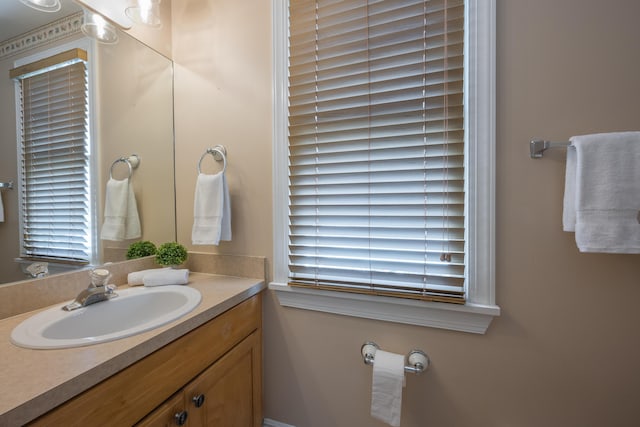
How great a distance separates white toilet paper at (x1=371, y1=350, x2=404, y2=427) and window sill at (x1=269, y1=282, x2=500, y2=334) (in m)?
0.17

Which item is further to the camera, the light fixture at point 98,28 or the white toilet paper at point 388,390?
the light fixture at point 98,28

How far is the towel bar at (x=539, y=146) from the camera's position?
853 mm

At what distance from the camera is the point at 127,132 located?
1240mm

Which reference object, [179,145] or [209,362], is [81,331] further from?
[179,145]

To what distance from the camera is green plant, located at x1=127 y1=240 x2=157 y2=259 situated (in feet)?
4.14

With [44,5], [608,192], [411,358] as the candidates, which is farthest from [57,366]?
[608,192]

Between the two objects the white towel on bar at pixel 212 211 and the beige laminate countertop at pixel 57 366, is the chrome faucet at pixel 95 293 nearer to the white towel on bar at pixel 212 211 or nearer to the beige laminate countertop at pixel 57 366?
the beige laminate countertop at pixel 57 366

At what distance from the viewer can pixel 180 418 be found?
2.57 feet

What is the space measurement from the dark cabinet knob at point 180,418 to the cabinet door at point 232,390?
26 mm

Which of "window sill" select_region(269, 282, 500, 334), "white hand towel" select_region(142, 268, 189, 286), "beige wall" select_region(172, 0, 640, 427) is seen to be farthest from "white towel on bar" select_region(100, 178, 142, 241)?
"beige wall" select_region(172, 0, 640, 427)

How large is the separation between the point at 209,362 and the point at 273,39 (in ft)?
4.50

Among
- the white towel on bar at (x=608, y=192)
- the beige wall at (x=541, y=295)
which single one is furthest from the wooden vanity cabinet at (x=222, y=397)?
the white towel on bar at (x=608, y=192)

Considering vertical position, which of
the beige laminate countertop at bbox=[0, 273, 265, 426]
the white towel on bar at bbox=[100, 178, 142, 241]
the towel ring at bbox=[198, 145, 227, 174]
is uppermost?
the towel ring at bbox=[198, 145, 227, 174]

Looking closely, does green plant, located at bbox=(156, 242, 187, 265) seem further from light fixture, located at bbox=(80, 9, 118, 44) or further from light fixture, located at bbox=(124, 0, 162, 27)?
light fixture, located at bbox=(124, 0, 162, 27)
